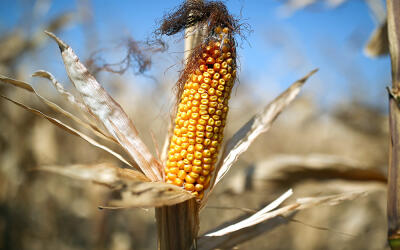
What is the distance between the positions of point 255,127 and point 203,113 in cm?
43

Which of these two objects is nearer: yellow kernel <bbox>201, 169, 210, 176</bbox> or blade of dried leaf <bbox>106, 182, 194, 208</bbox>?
blade of dried leaf <bbox>106, 182, 194, 208</bbox>

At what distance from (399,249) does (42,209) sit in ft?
14.9

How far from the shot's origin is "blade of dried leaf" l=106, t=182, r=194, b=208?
1.02 m

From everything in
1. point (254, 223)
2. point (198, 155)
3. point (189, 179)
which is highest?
point (198, 155)

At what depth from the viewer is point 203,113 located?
1.34m

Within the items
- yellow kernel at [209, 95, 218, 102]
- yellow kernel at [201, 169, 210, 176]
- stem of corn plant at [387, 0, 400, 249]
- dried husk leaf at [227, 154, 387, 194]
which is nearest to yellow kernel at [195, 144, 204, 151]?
yellow kernel at [201, 169, 210, 176]

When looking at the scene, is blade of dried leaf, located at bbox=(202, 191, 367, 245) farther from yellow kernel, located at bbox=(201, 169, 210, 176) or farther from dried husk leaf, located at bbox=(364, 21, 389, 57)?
dried husk leaf, located at bbox=(364, 21, 389, 57)

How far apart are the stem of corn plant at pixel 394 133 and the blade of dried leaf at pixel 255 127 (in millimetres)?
395

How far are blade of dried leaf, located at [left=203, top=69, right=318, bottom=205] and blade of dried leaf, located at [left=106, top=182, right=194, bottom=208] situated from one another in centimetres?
40

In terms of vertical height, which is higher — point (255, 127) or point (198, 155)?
point (255, 127)

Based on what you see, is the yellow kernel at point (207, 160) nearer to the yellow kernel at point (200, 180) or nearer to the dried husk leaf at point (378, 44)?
the yellow kernel at point (200, 180)

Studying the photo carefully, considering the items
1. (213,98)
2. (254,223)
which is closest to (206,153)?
(213,98)

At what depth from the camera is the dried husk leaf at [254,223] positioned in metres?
1.31

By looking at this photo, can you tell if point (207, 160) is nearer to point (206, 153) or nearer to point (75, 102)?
point (206, 153)
